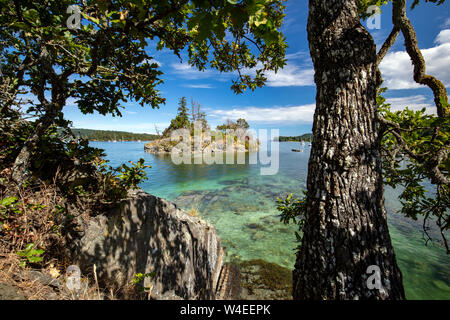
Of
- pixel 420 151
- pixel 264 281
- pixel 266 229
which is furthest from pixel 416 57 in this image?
pixel 266 229

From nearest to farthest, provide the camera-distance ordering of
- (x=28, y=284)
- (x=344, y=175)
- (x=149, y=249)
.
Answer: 1. (x=344, y=175)
2. (x=28, y=284)
3. (x=149, y=249)

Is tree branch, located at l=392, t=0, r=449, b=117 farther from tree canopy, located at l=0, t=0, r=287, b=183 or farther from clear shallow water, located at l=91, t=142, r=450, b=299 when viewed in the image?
clear shallow water, located at l=91, t=142, r=450, b=299

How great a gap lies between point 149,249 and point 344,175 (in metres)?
4.48

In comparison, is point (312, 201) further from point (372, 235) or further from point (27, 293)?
point (27, 293)

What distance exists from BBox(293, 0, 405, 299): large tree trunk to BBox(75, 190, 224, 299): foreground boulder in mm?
3551

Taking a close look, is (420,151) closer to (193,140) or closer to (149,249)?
(149,249)

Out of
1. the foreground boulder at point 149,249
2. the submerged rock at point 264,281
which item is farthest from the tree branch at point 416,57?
the submerged rock at point 264,281

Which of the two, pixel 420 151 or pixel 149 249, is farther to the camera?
pixel 149 249

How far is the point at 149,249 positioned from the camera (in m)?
4.24

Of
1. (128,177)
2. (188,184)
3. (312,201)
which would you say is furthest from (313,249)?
(188,184)

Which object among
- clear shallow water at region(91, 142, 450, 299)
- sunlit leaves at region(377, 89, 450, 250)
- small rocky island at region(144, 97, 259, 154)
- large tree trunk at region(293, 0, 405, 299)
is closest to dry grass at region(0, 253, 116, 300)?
large tree trunk at region(293, 0, 405, 299)

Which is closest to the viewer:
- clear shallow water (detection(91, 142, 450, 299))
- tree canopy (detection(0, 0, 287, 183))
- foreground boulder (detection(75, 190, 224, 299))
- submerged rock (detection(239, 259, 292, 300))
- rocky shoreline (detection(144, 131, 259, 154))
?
tree canopy (detection(0, 0, 287, 183))

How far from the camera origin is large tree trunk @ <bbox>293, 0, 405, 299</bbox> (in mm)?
1639

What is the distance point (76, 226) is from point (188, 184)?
1952 cm
